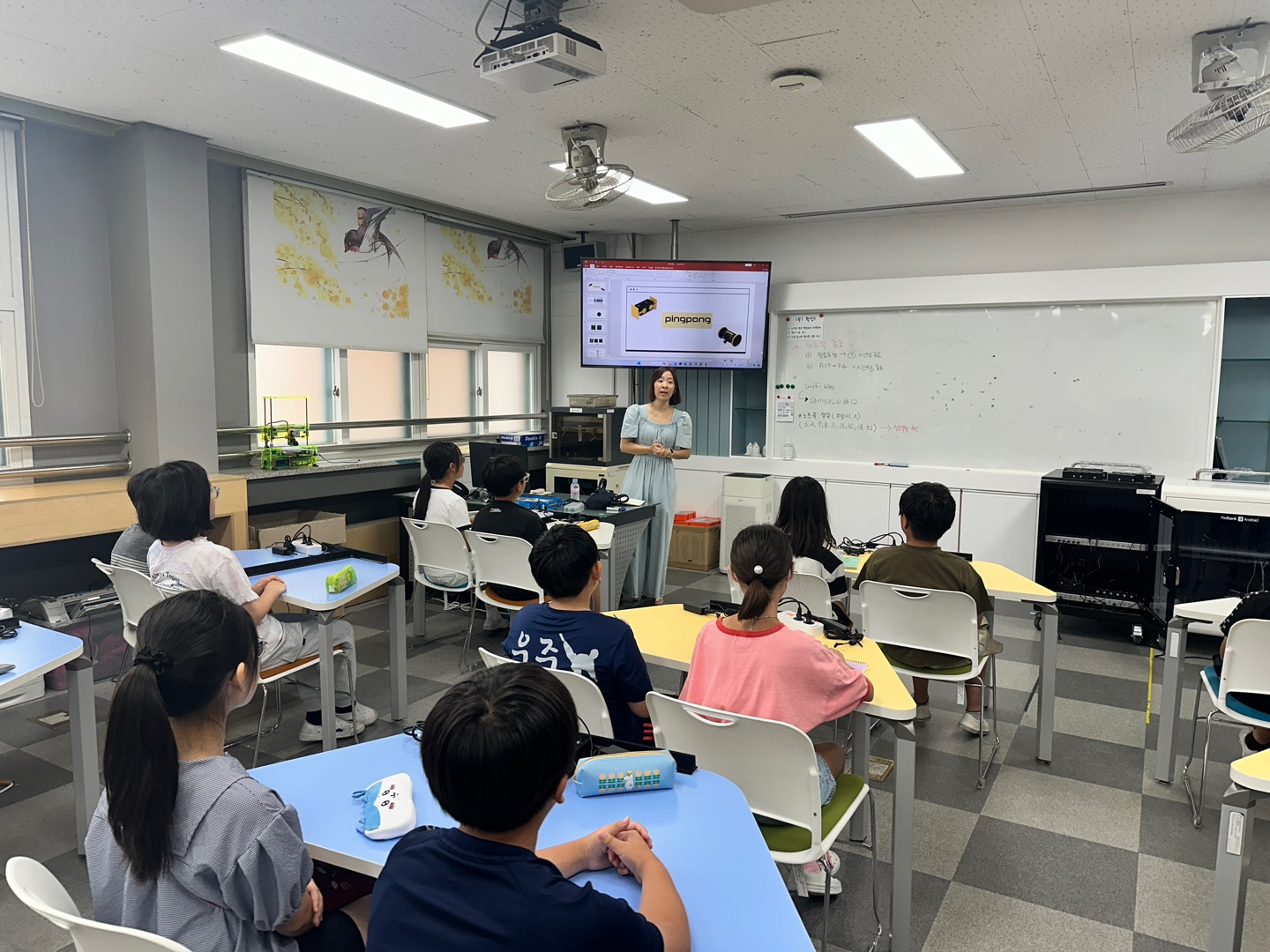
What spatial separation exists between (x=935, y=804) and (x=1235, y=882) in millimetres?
1222

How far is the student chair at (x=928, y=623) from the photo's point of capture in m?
2.90

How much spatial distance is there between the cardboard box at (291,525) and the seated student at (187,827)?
354 centimetres

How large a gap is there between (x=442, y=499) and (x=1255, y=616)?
11.6 ft

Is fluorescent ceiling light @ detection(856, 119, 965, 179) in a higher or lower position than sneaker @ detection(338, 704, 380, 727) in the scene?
higher

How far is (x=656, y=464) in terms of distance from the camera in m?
5.24

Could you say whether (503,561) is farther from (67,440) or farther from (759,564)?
(67,440)

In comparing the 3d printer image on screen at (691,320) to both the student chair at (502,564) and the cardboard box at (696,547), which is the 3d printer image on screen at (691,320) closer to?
the cardboard box at (696,547)

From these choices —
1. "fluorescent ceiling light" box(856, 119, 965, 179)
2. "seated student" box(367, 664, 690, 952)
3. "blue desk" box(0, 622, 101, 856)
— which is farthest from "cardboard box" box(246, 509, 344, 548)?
"seated student" box(367, 664, 690, 952)

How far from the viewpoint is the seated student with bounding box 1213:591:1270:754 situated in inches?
101

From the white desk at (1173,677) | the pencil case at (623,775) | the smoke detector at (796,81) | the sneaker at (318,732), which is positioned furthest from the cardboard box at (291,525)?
the white desk at (1173,677)

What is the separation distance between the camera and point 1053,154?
446 centimetres

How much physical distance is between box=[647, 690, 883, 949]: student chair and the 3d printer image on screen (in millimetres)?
4763

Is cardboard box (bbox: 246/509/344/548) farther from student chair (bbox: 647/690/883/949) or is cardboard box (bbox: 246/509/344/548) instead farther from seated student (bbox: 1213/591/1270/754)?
seated student (bbox: 1213/591/1270/754)

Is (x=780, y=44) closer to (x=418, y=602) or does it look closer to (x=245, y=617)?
(x=245, y=617)
